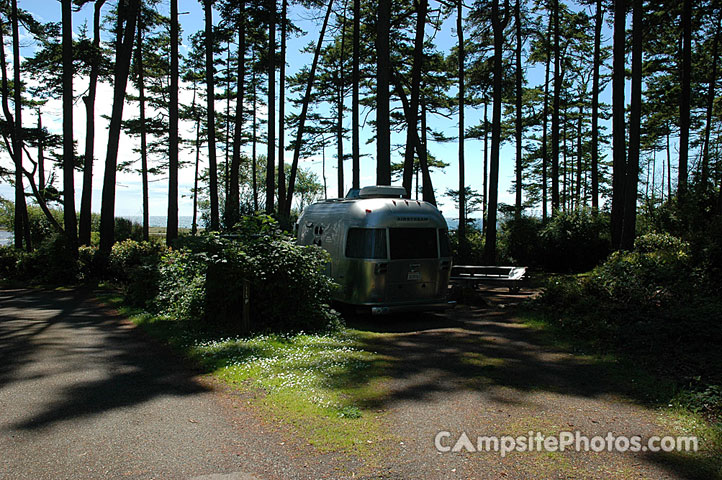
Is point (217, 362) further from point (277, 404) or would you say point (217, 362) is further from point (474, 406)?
point (474, 406)

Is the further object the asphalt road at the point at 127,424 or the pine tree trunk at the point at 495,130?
the pine tree trunk at the point at 495,130

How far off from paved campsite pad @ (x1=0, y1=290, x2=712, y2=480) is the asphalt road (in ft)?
0.05

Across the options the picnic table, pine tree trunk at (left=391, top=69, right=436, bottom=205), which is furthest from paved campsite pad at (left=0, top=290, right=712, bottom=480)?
pine tree trunk at (left=391, top=69, right=436, bottom=205)

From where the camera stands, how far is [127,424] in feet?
16.4

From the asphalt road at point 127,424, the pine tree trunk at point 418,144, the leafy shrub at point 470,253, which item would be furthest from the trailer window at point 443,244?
the pine tree trunk at point 418,144

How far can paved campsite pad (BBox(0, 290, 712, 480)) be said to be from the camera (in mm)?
4020

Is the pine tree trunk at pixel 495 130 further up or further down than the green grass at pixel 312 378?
further up

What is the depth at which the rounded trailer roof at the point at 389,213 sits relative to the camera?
11.5 metres

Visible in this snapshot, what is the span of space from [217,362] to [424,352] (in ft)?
10.4

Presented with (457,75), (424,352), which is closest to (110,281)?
(424,352)

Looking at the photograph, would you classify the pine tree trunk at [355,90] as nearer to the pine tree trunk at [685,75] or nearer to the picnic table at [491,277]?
the picnic table at [491,277]

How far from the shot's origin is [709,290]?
954 centimetres

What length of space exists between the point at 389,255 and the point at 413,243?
2.49 feet

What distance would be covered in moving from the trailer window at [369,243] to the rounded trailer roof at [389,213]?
5.5 inches
